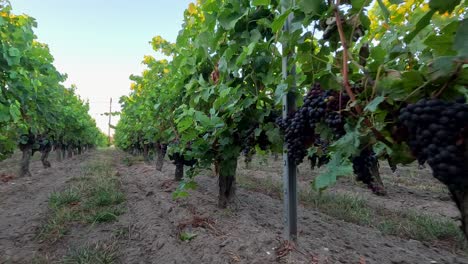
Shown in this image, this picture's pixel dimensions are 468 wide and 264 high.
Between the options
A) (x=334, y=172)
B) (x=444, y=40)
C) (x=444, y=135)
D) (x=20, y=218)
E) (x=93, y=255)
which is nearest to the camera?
(x=444, y=135)

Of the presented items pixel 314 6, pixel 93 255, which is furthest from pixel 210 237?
pixel 314 6

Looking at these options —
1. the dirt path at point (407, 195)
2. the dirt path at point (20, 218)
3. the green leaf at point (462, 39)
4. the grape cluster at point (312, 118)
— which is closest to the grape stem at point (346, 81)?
the grape cluster at point (312, 118)

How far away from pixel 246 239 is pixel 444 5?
288 cm

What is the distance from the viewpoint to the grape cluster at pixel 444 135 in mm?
1148

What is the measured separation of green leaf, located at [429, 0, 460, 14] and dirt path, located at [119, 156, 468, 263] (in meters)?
2.30

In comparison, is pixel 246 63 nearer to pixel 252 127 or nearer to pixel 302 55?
pixel 252 127

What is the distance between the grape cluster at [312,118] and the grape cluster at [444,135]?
0.51 metres

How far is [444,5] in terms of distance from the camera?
1.04 metres

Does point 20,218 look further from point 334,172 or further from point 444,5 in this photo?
point 444,5

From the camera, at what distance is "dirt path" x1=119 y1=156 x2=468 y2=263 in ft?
10.2

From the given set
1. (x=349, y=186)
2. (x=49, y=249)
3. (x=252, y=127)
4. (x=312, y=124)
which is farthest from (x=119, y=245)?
(x=349, y=186)

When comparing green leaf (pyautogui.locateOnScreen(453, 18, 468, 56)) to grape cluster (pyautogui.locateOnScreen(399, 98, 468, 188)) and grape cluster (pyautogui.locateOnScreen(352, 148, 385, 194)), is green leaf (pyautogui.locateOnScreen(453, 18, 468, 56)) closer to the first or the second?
grape cluster (pyautogui.locateOnScreen(399, 98, 468, 188))

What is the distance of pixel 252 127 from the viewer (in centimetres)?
330

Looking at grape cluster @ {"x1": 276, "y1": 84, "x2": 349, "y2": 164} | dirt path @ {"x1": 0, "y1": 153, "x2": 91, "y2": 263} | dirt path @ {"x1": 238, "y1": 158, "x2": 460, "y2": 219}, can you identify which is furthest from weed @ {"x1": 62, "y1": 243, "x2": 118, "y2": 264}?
dirt path @ {"x1": 238, "y1": 158, "x2": 460, "y2": 219}
